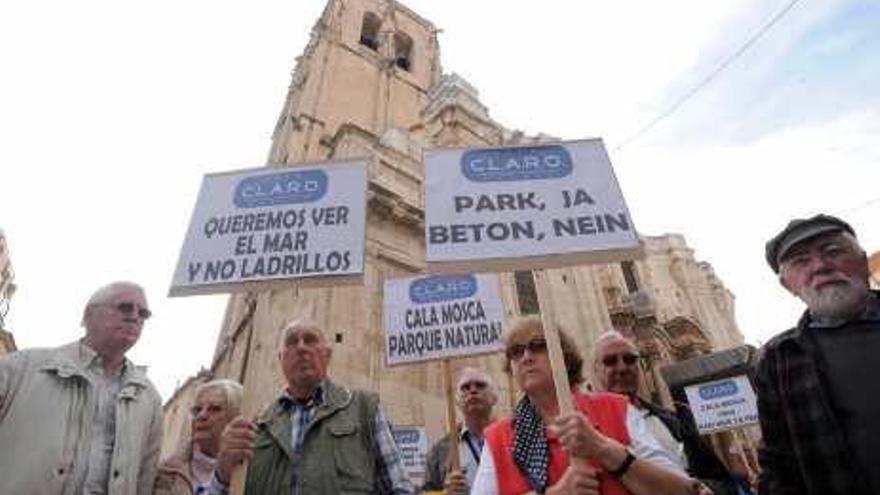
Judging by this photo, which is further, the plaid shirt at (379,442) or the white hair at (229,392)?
the white hair at (229,392)

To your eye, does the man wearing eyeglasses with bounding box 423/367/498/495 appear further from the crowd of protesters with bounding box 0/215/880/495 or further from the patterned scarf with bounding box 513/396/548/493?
the patterned scarf with bounding box 513/396/548/493

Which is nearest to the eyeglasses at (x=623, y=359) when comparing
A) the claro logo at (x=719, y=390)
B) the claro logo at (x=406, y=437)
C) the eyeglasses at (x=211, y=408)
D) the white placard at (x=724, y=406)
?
the eyeglasses at (x=211, y=408)

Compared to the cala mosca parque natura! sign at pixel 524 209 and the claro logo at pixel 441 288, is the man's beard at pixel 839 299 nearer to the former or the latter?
the cala mosca parque natura! sign at pixel 524 209

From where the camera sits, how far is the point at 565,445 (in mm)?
1961

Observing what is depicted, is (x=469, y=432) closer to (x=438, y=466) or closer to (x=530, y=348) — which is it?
(x=438, y=466)

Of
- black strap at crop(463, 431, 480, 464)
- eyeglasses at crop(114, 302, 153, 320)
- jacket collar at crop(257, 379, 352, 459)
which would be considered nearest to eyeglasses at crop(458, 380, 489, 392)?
black strap at crop(463, 431, 480, 464)

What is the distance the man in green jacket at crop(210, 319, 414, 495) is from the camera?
112 inches

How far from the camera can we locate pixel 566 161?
11.5 ft

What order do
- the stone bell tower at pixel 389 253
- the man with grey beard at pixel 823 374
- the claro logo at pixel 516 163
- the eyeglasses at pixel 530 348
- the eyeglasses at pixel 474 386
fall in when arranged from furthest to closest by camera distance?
the stone bell tower at pixel 389 253
the eyeglasses at pixel 474 386
the claro logo at pixel 516 163
the eyeglasses at pixel 530 348
the man with grey beard at pixel 823 374

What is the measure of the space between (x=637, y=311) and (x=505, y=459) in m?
A: 18.4

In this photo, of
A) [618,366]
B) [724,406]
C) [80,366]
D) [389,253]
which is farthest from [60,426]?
[389,253]

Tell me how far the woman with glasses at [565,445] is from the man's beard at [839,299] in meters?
0.99

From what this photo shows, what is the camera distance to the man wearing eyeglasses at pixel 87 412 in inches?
104

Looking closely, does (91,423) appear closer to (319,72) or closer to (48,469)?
(48,469)
